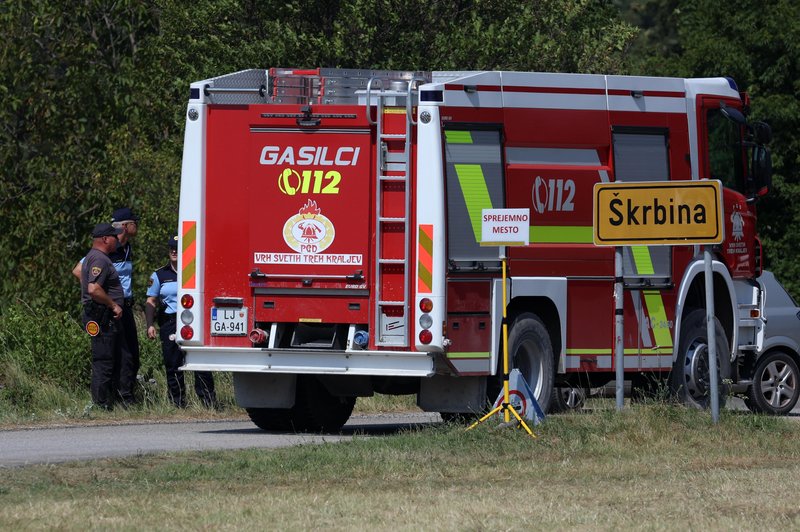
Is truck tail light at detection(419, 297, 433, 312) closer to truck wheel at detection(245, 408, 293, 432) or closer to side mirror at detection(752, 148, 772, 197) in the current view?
truck wheel at detection(245, 408, 293, 432)

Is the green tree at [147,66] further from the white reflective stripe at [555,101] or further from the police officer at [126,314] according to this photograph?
the white reflective stripe at [555,101]

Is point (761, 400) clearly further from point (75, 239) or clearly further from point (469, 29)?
point (75, 239)

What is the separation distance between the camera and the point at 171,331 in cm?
1789

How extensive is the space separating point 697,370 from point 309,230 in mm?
4569

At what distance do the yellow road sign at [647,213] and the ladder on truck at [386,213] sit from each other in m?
1.71

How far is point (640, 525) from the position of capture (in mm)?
9422

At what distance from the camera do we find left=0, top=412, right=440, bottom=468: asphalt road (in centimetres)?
1329

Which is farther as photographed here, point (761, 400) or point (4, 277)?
point (4, 277)

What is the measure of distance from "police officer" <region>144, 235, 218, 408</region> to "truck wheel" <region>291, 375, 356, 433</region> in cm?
215

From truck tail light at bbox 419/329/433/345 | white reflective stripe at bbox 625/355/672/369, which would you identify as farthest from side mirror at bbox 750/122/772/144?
truck tail light at bbox 419/329/433/345

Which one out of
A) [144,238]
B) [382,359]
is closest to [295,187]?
[382,359]

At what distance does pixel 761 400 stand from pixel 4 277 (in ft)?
43.1

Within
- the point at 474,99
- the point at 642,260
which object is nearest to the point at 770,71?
the point at 642,260

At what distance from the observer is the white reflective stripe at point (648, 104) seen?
15969 millimetres
